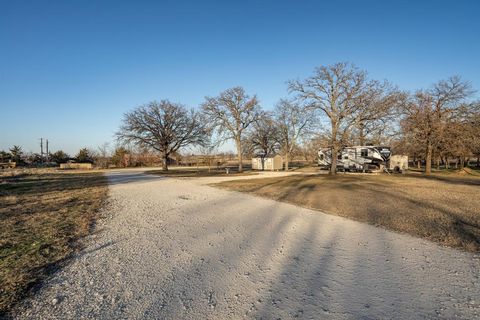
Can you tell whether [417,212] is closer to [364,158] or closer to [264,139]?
[364,158]

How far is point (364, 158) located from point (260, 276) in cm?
2728

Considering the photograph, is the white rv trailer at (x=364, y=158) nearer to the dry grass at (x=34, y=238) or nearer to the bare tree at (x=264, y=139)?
the bare tree at (x=264, y=139)

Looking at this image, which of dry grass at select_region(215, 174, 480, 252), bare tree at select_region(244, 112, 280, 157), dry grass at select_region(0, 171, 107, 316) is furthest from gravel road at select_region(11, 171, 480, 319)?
bare tree at select_region(244, 112, 280, 157)

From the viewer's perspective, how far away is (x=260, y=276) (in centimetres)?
359

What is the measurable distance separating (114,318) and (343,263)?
11.1 feet

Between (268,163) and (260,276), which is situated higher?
(268,163)

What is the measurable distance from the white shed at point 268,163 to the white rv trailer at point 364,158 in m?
12.1

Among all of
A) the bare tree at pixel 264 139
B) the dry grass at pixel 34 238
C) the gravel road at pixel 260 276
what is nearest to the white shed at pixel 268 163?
the bare tree at pixel 264 139

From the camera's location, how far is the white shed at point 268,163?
3981cm

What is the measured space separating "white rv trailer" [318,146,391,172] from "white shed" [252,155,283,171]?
12116 mm

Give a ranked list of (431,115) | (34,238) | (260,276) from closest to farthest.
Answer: (260,276)
(34,238)
(431,115)

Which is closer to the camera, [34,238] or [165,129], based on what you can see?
[34,238]

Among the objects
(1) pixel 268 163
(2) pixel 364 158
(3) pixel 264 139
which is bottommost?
(1) pixel 268 163

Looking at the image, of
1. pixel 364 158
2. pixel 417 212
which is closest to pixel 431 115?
pixel 364 158
